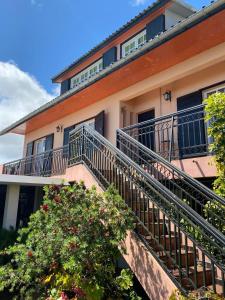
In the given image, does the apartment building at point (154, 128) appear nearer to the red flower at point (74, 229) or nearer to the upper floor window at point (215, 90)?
the upper floor window at point (215, 90)

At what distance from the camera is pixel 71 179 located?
7566mm

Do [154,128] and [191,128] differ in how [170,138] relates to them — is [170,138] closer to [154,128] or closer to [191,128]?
[191,128]

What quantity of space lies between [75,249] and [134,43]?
404 inches

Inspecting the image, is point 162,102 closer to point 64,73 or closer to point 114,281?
point 114,281

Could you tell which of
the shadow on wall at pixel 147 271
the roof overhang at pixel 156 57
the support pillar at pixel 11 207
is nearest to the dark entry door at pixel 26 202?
the support pillar at pixel 11 207

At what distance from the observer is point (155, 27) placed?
11.1 meters

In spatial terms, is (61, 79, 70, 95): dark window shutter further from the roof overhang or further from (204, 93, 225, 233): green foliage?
(204, 93, 225, 233): green foliage

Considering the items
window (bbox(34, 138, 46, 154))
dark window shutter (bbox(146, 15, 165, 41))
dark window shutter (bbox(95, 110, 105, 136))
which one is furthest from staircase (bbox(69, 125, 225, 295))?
window (bbox(34, 138, 46, 154))

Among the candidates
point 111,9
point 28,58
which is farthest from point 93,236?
point 28,58

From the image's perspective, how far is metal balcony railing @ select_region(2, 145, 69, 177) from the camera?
1057 cm

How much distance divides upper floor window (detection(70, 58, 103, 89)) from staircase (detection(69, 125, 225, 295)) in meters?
7.03

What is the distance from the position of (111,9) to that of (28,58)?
7.35 meters

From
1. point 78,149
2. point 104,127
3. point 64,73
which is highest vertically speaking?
point 64,73

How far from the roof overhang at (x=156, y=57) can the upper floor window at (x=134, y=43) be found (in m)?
3.13
